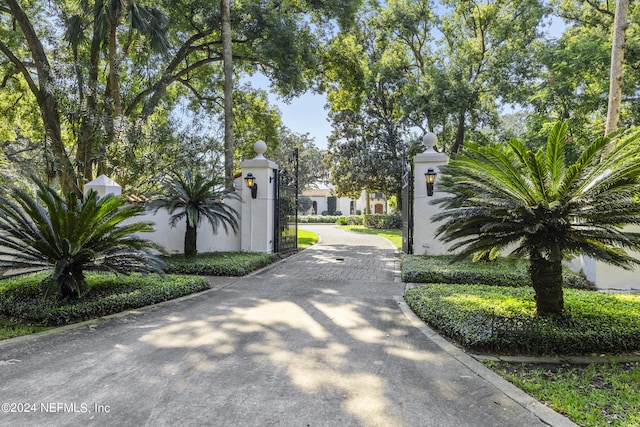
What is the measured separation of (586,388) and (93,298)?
5.92 m

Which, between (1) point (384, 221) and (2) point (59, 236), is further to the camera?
(1) point (384, 221)

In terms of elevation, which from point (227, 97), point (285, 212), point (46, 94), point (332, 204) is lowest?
point (285, 212)

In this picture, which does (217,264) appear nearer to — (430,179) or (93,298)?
(93,298)

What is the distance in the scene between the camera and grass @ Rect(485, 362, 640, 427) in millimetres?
2555

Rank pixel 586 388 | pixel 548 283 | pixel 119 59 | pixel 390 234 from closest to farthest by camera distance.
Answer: pixel 586 388
pixel 548 283
pixel 119 59
pixel 390 234

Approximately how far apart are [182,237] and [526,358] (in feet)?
Answer: 30.2

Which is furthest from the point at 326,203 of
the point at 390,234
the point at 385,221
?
the point at 390,234

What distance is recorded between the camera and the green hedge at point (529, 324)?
3758mm

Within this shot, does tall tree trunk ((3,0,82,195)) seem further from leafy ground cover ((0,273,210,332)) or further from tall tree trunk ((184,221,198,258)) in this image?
leafy ground cover ((0,273,210,332))

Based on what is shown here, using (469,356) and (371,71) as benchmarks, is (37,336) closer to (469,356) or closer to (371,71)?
(469,356)

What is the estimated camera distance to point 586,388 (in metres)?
3.00

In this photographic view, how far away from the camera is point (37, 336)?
4.12 metres

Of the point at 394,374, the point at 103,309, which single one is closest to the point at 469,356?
the point at 394,374

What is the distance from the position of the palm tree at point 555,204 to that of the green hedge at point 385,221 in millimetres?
22738
